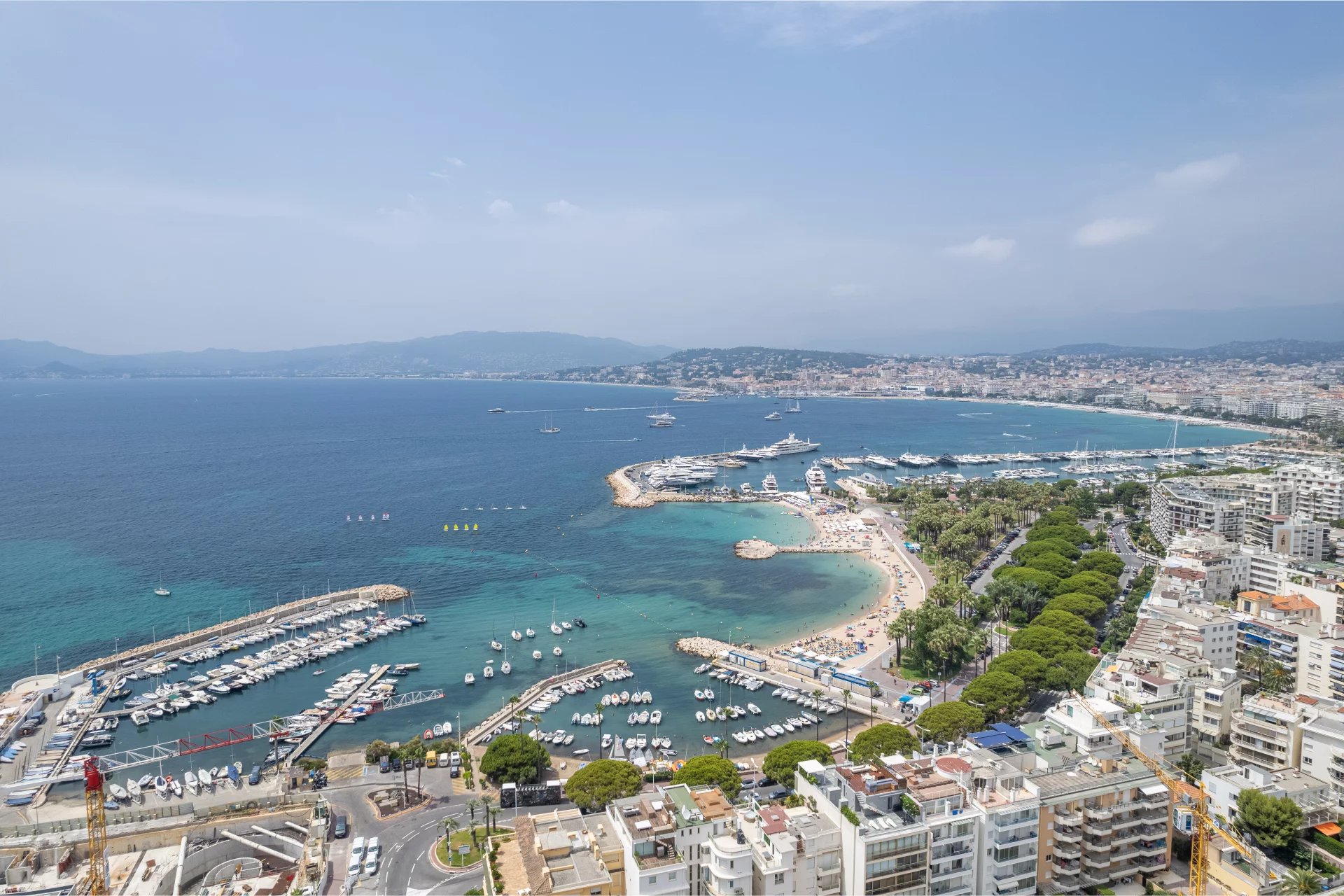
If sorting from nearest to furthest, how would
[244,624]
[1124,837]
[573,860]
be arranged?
[573,860], [1124,837], [244,624]

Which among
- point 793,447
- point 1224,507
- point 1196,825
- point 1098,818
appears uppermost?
point 1224,507

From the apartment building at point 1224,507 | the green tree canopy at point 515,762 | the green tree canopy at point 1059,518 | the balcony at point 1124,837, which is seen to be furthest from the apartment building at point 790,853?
the green tree canopy at point 1059,518

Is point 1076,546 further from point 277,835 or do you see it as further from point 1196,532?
point 277,835

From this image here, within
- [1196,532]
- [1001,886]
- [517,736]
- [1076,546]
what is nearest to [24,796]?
[517,736]

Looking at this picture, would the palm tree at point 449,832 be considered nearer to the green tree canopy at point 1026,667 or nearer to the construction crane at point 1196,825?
the construction crane at point 1196,825

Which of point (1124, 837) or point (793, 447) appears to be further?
point (793, 447)

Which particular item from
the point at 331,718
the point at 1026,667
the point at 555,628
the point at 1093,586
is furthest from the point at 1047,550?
the point at 331,718

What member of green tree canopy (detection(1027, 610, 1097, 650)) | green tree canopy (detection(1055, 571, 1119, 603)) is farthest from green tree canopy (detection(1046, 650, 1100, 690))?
green tree canopy (detection(1055, 571, 1119, 603))

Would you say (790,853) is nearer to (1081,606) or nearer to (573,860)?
(573,860)
